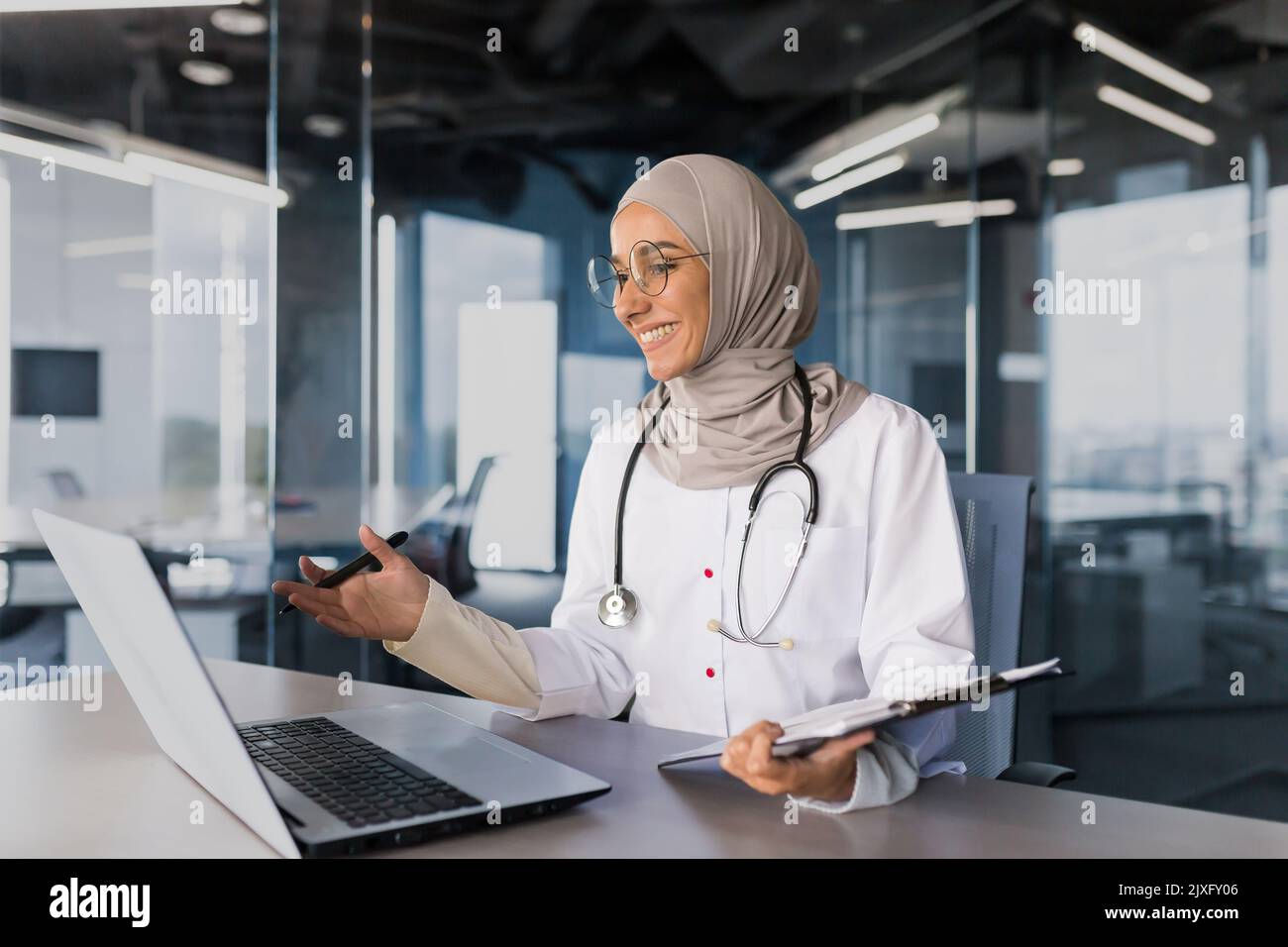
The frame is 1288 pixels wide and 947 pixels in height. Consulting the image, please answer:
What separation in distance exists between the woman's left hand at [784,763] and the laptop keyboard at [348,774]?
24 cm

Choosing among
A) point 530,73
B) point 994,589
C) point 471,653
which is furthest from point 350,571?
point 530,73

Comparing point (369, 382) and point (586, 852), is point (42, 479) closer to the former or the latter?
point (369, 382)

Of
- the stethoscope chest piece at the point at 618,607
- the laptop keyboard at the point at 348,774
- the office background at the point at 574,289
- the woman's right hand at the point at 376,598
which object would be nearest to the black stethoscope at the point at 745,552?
the stethoscope chest piece at the point at 618,607

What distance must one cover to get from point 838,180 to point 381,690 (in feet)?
9.64

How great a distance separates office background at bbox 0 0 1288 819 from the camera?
318 cm

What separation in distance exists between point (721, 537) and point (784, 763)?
60cm

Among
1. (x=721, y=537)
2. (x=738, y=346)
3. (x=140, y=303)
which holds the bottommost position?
(x=721, y=537)

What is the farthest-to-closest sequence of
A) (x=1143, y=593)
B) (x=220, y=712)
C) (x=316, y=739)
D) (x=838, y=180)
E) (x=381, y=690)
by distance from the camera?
1. (x=838, y=180)
2. (x=1143, y=593)
3. (x=381, y=690)
4. (x=316, y=739)
5. (x=220, y=712)

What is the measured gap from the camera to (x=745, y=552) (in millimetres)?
1394

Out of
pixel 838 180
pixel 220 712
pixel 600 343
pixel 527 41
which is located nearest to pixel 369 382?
pixel 600 343

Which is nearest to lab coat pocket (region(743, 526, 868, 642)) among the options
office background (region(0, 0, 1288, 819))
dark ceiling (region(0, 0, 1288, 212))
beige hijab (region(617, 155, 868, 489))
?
beige hijab (region(617, 155, 868, 489))

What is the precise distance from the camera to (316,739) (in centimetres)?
109

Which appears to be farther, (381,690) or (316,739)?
(381,690)

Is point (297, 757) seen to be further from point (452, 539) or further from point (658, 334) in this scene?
point (452, 539)
